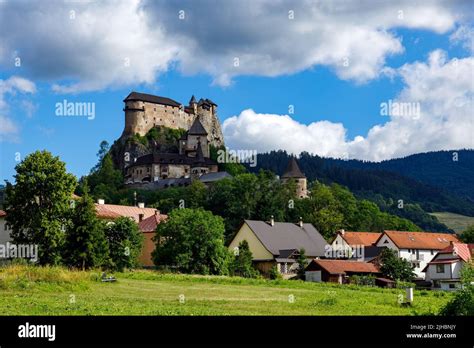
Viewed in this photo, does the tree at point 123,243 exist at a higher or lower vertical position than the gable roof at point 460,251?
higher

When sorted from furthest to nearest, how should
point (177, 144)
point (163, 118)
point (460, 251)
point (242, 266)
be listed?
point (163, 118)
point (177, 144)
point (460, 251)
point (242, 266)

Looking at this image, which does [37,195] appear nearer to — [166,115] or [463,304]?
[463,304]

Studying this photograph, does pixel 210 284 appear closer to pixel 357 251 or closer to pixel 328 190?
pixel 357 251

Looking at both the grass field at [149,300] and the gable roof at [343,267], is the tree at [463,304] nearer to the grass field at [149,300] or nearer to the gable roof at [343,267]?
the grass field at [149,300]

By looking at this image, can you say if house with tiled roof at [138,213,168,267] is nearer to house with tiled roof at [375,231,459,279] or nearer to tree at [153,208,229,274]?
tree at [153,208,229,274]

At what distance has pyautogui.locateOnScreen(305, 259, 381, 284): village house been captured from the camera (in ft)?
209

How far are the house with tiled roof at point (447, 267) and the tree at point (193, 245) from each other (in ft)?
78.5

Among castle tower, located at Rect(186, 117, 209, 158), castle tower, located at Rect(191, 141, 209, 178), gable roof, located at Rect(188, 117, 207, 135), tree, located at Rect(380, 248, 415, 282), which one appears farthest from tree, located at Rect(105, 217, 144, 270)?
gable roof, located at Rect(188, 117, 207, 135)

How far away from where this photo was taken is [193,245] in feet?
189

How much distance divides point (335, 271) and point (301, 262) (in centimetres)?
591

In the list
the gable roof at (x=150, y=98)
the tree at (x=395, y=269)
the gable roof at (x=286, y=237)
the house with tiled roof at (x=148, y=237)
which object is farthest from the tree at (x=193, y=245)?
the gable roof at (x=150, y=98)

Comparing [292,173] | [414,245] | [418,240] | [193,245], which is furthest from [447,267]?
[292,173]

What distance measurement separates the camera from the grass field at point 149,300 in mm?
26719
